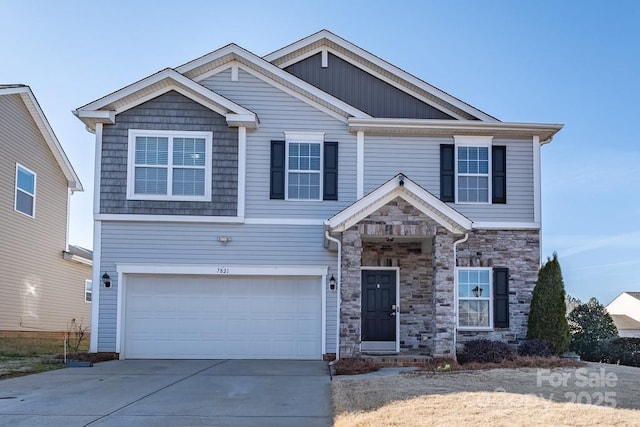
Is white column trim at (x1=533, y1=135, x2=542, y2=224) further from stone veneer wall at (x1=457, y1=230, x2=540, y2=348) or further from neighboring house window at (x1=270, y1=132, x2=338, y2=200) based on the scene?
neighboring house window at (x1=270, y1=132, x2=338, y2=200)

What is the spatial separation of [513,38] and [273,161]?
6828 mm

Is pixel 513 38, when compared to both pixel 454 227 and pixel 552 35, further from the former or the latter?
pixel 454 227

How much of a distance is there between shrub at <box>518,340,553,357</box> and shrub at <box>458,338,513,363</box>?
38 cm

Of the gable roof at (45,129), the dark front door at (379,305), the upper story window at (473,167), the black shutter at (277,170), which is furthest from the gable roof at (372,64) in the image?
the gable roof at (45,129)

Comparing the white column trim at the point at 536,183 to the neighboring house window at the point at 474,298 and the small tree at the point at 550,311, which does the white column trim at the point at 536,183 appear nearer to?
the small tree at the point at 550,311

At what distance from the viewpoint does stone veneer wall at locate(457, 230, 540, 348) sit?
15742mm

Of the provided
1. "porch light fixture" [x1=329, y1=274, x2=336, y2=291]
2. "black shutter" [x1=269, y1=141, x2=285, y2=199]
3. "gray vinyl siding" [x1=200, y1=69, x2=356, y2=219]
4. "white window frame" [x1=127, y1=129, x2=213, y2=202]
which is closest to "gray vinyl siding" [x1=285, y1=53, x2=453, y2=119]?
"gray vinyl siding" [x1=200, y1=69, x2=356, y2=219]

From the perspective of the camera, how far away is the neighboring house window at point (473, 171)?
1614cm

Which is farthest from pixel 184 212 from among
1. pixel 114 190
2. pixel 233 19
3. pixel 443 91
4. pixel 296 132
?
pixel 443 91

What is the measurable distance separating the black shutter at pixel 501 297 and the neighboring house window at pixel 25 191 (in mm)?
13461

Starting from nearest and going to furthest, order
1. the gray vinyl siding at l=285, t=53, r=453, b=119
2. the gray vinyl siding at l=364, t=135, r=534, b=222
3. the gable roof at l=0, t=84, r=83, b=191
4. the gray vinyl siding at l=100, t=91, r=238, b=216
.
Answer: the gray vinyl siding at l=100, t=91, r=238, b=216
the gray vinyl siding at l=364, t=135, r=534, b=222
the gray vinyl siding at l=285, t=53, r=453, b=119
the gable roof at l=0, t=84, r=83, b=191

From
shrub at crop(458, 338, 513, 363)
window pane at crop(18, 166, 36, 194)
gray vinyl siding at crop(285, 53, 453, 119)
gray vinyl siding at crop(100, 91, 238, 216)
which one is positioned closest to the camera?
shrub at crop(458, 338, 513, 363)

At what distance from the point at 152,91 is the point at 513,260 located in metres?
9.32

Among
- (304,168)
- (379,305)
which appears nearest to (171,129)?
(304,168)
